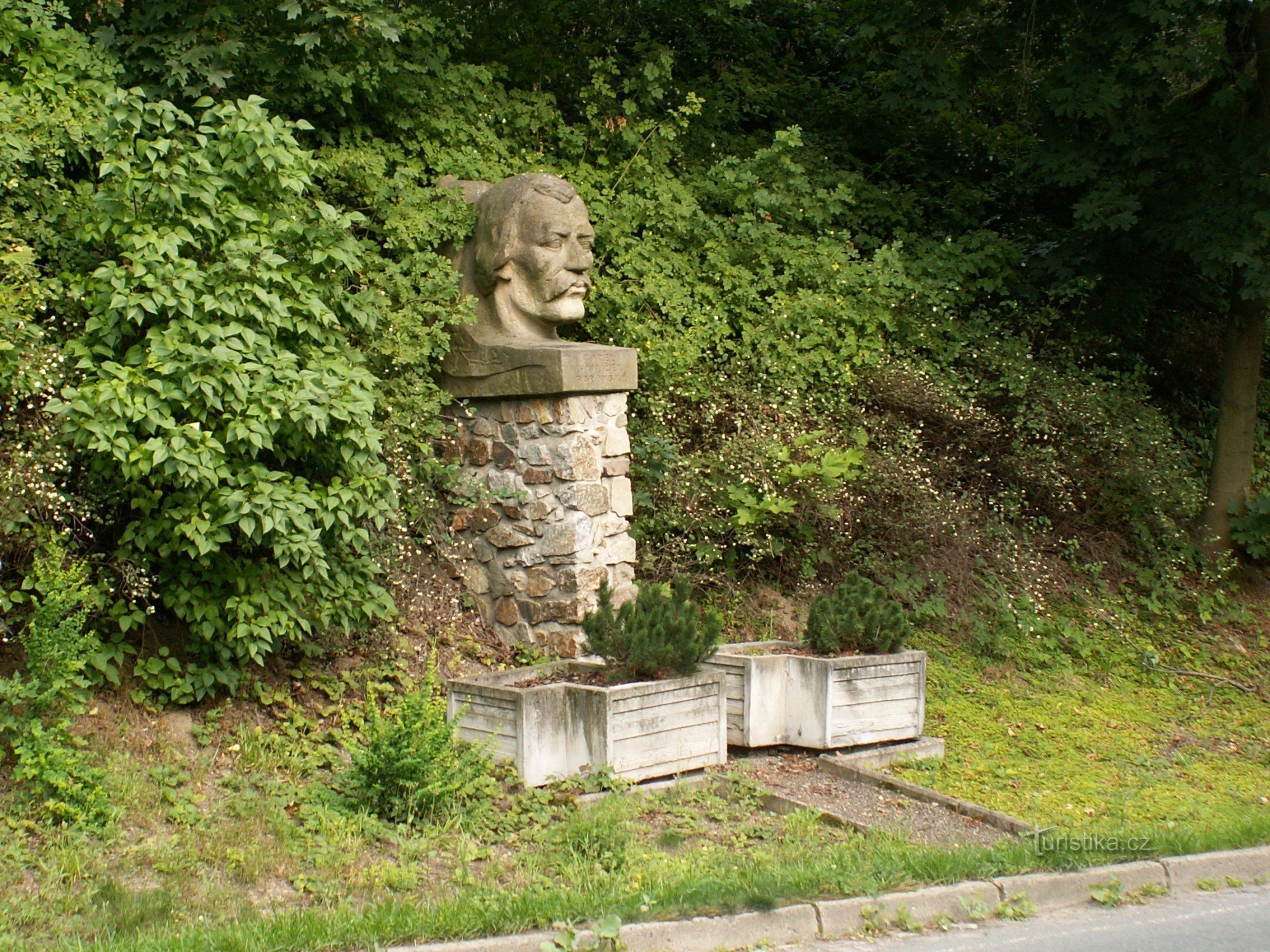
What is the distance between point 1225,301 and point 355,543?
900 centimetres

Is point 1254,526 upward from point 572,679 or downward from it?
upward

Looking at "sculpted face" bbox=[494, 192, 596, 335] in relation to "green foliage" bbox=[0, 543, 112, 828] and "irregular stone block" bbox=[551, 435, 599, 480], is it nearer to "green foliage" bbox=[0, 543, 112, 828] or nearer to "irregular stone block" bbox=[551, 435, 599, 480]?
"irregular stone block" bbox=[551, 435, 599, 480]

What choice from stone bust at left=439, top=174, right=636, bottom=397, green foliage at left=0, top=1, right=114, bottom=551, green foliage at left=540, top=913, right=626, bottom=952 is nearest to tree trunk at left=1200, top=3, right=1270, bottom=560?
stone bust at left=439, top=174, right=636, bottom=397

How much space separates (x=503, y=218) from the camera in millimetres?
6977

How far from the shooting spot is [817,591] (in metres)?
8.15

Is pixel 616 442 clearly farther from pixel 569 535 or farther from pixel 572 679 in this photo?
pixel 572 679

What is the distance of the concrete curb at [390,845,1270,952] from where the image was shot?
12.6ft

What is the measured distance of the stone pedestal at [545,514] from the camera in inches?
265

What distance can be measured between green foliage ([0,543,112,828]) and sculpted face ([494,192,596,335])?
9.76 feet

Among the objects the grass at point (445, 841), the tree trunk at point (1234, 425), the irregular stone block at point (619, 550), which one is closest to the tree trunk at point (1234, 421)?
the tree trunk at point (1234, 425)

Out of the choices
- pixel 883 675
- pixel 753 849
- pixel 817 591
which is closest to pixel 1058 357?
pixel 817 591

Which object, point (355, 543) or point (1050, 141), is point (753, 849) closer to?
point (355, 543)

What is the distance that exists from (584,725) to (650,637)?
528 mm

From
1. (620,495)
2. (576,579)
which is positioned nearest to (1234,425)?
(620,495)
